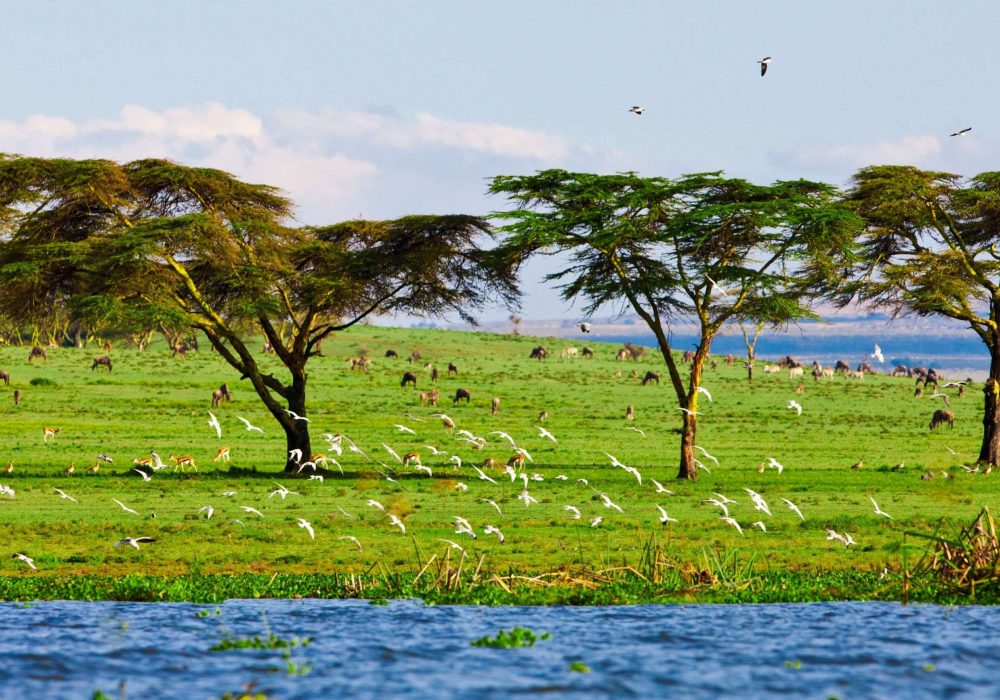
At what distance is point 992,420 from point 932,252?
699 cm

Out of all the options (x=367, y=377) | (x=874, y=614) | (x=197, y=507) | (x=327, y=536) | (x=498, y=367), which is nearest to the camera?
(x=874, y=614)

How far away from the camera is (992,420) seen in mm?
52969

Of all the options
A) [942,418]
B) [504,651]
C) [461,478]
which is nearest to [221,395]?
[461,478]

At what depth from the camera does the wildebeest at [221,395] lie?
7388 cm

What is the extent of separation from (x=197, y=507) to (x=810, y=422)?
156 feet

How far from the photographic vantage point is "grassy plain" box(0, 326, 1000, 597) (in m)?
30.1

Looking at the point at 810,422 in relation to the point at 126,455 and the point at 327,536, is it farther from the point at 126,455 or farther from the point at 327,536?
the point at 327,536

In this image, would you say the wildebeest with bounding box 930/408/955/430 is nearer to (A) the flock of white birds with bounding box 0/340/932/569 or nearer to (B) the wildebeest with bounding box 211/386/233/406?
(A) the flock of white birds with bounding box 0/340/932/569

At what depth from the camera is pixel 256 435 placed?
2470 inches

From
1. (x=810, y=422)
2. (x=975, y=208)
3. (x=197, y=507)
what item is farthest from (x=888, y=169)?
(x=197, y=507)

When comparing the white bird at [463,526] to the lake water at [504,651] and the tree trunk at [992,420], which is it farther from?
the tree trunk at [992,420]

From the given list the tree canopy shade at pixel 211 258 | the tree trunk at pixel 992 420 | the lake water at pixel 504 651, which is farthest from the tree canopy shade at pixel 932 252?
the lake water at pixel 504 651

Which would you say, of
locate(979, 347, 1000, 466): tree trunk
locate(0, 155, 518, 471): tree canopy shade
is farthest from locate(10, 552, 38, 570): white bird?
locate(979, 347, 1000, 466): tree trunk

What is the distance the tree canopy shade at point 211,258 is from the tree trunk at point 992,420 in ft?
62.5
